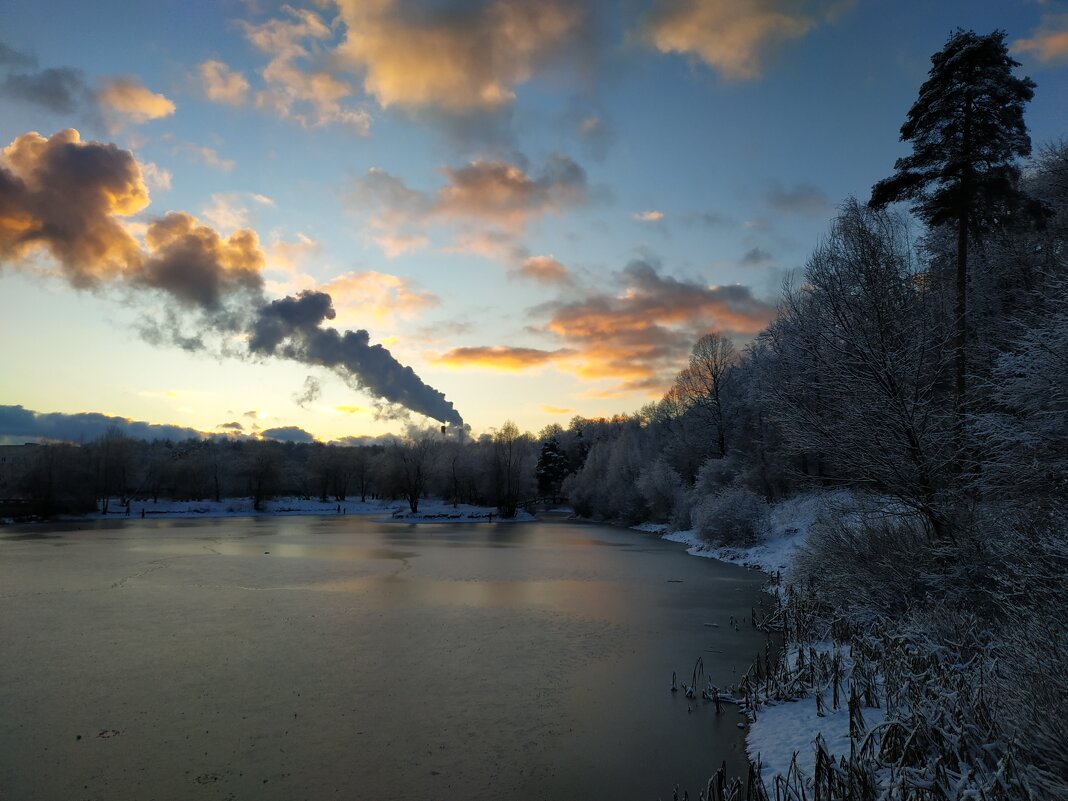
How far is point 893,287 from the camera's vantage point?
11930mm

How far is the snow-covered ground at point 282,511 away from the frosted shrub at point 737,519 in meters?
40.4

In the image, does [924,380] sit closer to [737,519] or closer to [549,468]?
[737,519]

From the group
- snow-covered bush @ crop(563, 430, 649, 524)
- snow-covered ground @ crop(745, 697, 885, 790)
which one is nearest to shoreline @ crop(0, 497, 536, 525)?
snow-covered bush @ crop(563, 430, 649, 524)

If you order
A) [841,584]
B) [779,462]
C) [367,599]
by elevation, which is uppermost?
[779,462]

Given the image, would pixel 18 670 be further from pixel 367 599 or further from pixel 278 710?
pixel 367 599

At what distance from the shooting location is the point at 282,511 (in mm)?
83250

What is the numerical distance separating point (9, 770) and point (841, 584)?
14092 millimetres

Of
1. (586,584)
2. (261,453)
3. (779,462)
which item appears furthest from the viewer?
(261,453)

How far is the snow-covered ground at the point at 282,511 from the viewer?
2844 inches

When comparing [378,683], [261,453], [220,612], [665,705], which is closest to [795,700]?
[665,705]

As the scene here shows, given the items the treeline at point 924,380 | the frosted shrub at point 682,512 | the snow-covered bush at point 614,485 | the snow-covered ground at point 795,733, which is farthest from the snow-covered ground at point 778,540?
the snow-covered bush at point 614,485

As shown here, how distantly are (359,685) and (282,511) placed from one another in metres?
79.5

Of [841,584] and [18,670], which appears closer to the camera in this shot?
[18,670]

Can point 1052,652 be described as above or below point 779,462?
below
